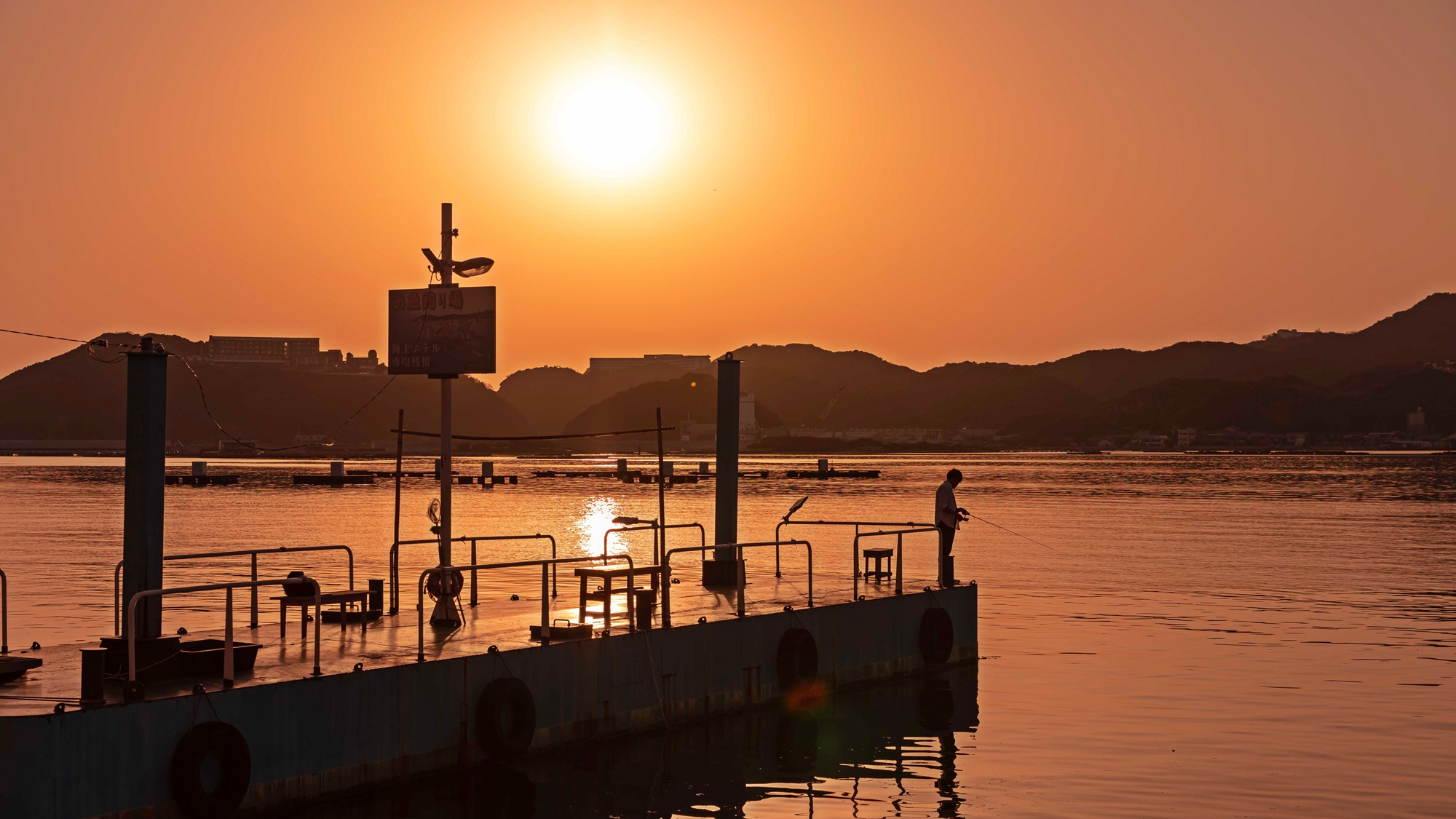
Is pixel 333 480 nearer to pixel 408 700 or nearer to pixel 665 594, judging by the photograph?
pixel 665 594

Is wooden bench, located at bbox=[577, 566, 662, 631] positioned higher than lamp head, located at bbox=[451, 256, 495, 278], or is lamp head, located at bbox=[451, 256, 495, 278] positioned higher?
lamp head, located at bbox=[451, 256, 495, 278]

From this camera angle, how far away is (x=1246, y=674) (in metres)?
29.6

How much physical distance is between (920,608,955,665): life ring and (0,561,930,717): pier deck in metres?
0.71

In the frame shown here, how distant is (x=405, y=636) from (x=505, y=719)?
2510 mm

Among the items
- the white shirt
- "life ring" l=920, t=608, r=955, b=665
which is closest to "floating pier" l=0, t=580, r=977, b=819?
"life ring" l=920, t=608, r=955, b=665

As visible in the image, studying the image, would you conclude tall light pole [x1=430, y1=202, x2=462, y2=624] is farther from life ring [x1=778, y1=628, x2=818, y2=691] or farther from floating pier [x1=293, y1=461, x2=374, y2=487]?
floating pier [x1=293, y1=461, x2=374, y2=487]

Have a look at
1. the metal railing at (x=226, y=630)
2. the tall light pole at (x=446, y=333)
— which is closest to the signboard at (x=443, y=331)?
the tall light pole at (x=446, y=333)

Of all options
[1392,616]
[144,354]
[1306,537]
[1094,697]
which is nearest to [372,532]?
[1306,537]

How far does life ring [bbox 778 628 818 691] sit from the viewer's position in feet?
79.0

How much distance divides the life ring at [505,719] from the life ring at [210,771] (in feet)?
12.1

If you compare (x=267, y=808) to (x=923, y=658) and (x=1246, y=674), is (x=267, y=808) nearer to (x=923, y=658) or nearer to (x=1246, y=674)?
(x=923, y=658)

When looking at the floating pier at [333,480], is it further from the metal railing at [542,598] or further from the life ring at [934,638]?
the metal railing at [542,598]

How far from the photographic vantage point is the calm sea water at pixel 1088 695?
18641 millimetres

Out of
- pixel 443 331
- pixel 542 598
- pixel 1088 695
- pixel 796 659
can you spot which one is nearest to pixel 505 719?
pixel 542 598
